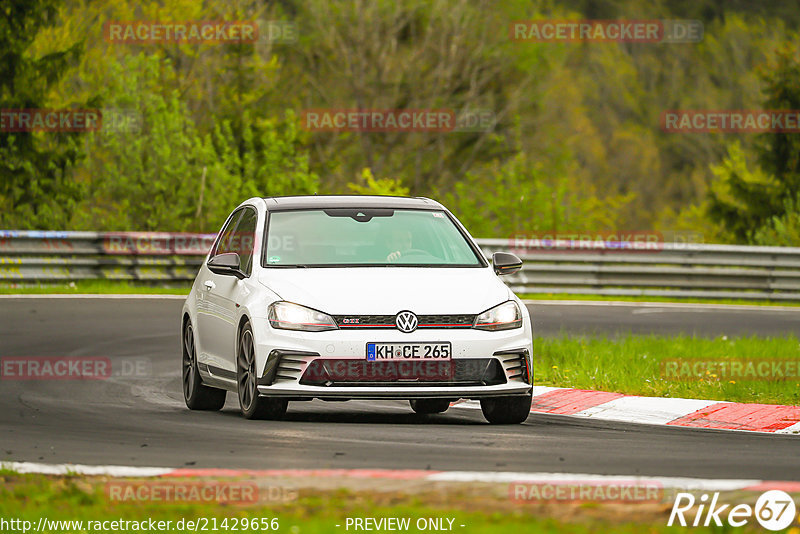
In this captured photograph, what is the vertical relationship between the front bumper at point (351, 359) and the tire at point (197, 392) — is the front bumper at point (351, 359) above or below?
above

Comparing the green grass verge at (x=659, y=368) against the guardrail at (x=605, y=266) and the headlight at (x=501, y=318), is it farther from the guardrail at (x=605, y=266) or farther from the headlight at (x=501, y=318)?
the guardrail at (x=605, y=266)

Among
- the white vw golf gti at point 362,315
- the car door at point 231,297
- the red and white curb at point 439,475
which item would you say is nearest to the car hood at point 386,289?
the white vw golf gti at point 362,315

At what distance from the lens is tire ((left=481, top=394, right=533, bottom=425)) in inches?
424

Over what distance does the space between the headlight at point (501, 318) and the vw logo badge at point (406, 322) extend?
44 cm

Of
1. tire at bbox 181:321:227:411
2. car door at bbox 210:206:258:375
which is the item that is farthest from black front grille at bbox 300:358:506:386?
tire at bbox 181:321:227:411

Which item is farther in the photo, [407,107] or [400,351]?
[407,107]

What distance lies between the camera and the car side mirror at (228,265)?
36.5 ft

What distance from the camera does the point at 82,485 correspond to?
24.5 ft

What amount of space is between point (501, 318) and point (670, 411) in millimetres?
1965

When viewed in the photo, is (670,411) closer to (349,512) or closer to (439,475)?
(439,475)

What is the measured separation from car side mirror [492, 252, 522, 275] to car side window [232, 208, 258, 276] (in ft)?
5.97

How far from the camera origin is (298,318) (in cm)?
1025

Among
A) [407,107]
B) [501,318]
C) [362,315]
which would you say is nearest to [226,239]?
[362,315]

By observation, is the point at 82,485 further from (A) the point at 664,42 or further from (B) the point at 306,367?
(A) the point at 664,42
